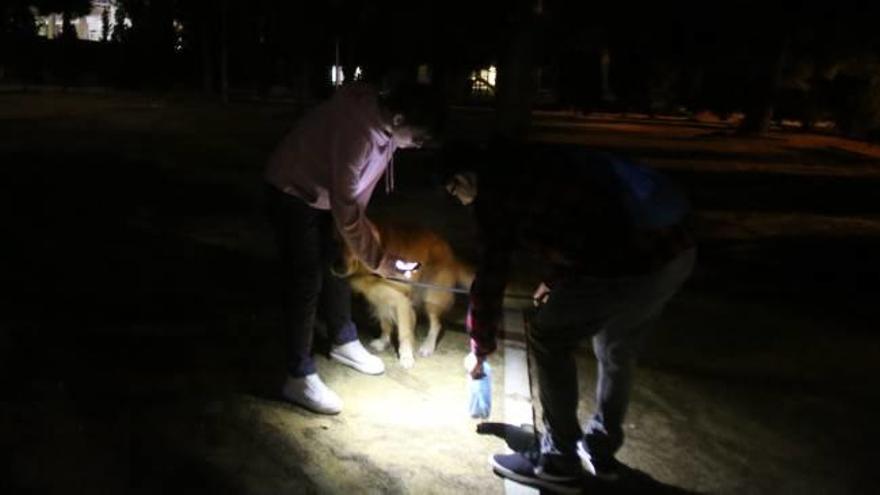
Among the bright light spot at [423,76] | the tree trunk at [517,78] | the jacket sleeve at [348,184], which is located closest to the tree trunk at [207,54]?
the bright light spot at [423,76]

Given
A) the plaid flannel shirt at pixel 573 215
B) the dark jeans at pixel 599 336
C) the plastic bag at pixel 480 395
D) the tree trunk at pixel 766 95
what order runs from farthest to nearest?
1. the tree trunk at pixel 766 95
2. the plastic bag at pixel 480 395
3. the dark jeans at pixel 599 336
4. the plaid flannel shirt at pixel 573 215

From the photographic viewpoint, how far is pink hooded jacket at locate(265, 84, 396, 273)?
4.32 metres

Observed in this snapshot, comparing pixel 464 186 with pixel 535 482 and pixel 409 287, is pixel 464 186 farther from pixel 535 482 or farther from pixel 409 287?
pixel 409 287

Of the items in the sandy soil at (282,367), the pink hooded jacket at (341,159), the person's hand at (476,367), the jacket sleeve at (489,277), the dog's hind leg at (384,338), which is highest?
the pink hooded jacket at (341,159)

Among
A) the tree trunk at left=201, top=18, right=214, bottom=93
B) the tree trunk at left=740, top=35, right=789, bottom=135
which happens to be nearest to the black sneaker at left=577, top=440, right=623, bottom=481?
the tree trunk at left=740, top=35, right=789, bottom=135

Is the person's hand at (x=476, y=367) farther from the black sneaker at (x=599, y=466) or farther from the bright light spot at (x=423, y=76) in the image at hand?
the bright light spot at (x=423, y=76)

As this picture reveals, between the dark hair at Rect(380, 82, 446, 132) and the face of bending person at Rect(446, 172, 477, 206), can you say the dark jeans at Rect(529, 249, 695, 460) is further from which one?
the dark hair at Rect(380, 82, 446, 132)

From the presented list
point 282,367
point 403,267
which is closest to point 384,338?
point 282,367

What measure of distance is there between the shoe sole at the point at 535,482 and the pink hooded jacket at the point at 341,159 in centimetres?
122

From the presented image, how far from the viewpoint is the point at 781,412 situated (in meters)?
5.30

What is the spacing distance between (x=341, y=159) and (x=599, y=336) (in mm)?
1432

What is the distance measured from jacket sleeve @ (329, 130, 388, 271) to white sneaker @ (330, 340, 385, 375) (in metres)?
1.24

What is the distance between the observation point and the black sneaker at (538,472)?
4.14m

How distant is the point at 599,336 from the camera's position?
13.2 feet
